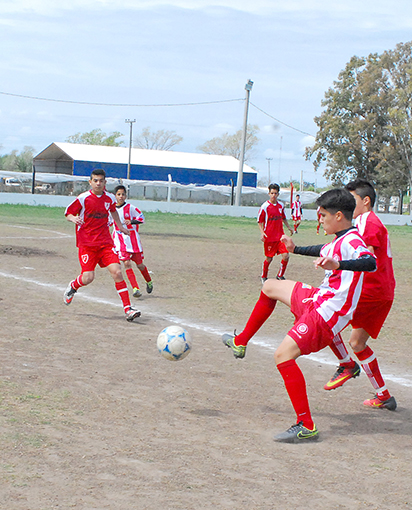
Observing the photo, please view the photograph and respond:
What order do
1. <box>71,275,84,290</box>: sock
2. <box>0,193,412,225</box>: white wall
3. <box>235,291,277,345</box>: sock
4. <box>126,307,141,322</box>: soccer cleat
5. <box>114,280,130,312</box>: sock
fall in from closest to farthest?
<box>235,291,277,345</box>: sock < <box>126,307,141,322</box>: soccer cleat < <box>114,280,130,312</box>: sock < <box>71,275,84,290</box>: sock < <box>0,193,412,225</box>: white wall

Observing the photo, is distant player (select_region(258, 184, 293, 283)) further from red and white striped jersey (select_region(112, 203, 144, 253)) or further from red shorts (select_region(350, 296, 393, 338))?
red shorts (select_region(350, 296, 393, 338))

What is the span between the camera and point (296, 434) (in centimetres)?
450

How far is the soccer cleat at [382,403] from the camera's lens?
210 inches

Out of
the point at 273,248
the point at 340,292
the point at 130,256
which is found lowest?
the point at 130,256

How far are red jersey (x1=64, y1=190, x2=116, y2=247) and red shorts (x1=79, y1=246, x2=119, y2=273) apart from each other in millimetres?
63

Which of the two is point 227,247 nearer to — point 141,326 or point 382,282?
point 141,326

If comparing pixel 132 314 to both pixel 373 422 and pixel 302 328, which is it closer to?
pixel 373 422

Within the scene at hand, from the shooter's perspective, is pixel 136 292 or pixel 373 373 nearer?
pixel 373 373

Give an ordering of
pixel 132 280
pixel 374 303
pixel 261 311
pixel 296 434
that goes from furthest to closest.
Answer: pixel 132 280 → pixel 374 303 → pixel 261 311 → pixel 296 434

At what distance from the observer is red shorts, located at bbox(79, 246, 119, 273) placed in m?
8.84

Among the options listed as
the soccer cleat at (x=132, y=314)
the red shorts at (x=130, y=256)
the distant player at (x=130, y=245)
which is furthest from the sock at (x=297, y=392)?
the red shorts at (x=130, y=256)

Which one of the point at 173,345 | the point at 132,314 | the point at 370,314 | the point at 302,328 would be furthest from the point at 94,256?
the point at 302,328

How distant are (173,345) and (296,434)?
4.86 ft

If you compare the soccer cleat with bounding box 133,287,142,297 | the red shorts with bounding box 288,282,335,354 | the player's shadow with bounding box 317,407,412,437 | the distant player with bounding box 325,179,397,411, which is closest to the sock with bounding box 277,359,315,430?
the red shorts with bounding box 288,282,335,354
